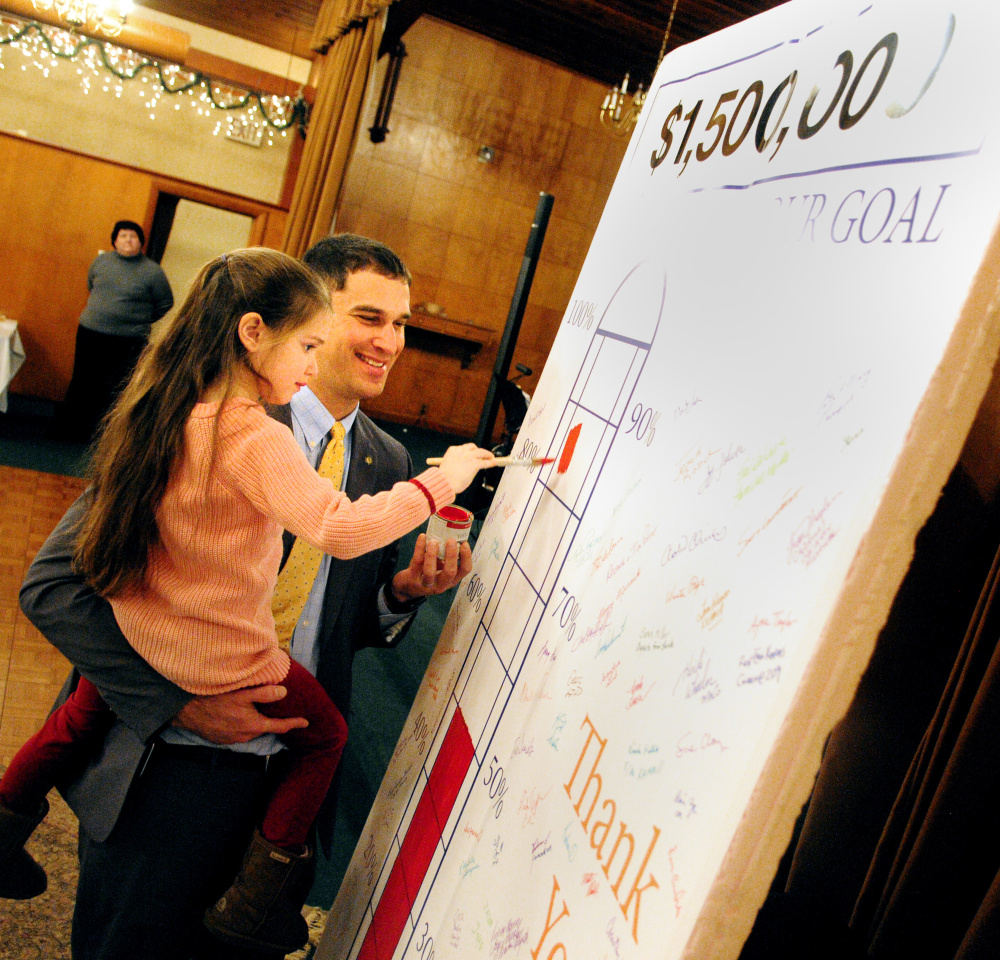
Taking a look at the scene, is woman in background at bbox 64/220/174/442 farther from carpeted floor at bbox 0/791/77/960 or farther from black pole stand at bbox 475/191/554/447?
carpeted floor at bbox 0/791/77/960

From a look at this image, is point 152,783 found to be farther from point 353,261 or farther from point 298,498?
point 353,261

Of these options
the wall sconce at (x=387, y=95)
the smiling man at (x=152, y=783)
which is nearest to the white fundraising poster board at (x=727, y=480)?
the smiling man at (x=152, y=783)

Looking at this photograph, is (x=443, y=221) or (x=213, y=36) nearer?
(x=213, y=36)

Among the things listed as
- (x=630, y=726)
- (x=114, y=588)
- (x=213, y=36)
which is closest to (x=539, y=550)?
(x=630, y=726)

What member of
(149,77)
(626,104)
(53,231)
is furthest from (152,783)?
(626,104)

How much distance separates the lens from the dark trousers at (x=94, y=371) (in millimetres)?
6191

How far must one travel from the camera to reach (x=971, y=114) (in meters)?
0.56

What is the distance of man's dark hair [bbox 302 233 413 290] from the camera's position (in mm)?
1617

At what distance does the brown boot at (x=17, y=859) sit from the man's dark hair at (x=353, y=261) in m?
1.14

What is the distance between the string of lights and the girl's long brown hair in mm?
6843

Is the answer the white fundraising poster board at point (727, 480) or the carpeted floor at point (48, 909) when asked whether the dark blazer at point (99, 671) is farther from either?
the carpeted floor at point (48, 909)

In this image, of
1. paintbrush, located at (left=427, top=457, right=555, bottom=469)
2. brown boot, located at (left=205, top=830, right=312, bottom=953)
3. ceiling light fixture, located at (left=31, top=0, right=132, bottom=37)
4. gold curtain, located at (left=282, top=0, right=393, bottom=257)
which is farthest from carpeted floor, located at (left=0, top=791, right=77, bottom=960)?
ceiling light fixture, located at (left=31, top=0, right=132, bottom=37)

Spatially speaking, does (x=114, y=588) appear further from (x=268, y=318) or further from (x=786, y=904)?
(x=786, y=904)

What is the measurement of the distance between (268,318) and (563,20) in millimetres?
7527
